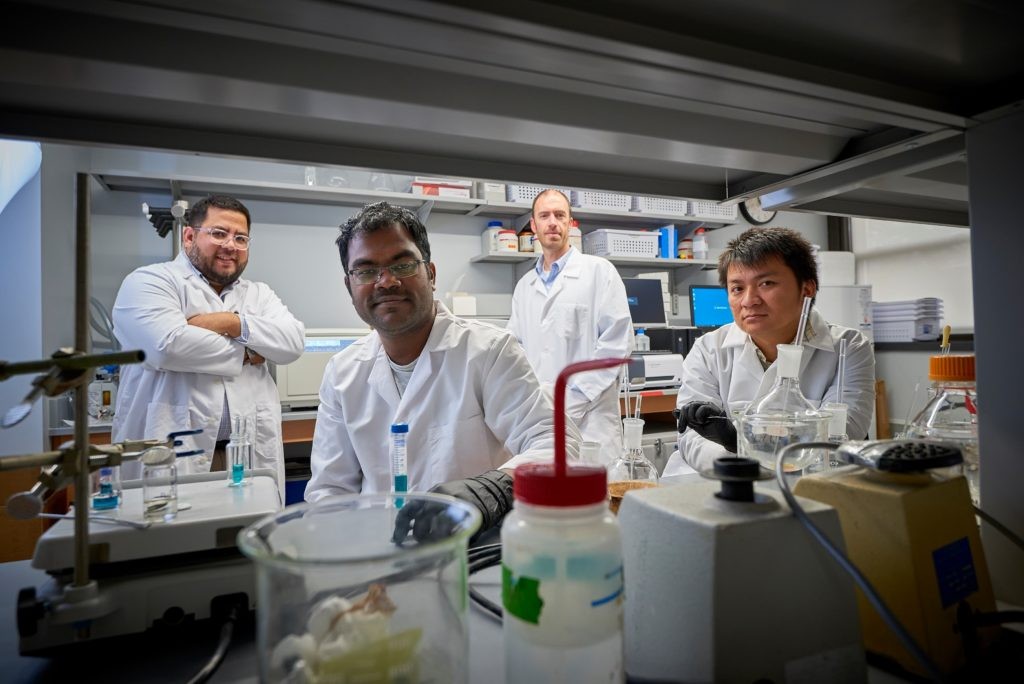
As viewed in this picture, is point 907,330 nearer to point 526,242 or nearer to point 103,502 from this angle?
point 526,242

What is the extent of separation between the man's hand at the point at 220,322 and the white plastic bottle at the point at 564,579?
2.01 m

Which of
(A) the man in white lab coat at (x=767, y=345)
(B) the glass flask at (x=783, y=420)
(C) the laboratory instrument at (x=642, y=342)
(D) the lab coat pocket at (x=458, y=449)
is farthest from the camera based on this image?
(C) the laboratory instrument at (x=642, y=342)

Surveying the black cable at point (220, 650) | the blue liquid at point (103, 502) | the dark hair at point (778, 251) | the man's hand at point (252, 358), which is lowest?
the black cable at point (220, 650)

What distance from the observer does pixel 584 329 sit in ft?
9.62

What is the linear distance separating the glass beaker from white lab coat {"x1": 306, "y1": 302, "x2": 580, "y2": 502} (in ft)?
2.82

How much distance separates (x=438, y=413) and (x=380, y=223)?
0.50 metres

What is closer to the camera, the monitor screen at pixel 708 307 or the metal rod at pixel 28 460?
the metal rod at pixel 28 460

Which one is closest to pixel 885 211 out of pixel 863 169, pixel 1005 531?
pixel 863 169

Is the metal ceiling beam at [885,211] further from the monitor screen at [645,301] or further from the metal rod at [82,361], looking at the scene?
the monitor screen at [645,301]

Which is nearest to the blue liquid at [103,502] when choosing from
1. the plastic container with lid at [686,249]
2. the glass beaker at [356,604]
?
the glass beaker at [356,604]

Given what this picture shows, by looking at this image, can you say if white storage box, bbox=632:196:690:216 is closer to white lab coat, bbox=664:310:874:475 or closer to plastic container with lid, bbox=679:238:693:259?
plastic container with lid, bbox=679:238:693:259

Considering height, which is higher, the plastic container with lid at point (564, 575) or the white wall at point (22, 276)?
the white wall at point (22, 276)

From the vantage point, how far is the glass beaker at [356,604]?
0.38m

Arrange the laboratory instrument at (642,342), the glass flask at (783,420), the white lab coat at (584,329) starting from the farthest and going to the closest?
the laboratory instrument at (642,342) < the white lab coat at (584,329) < the glass flask at (783,420)
